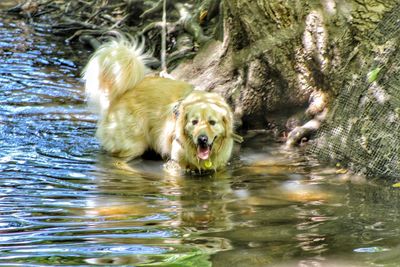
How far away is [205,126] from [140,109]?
107cm

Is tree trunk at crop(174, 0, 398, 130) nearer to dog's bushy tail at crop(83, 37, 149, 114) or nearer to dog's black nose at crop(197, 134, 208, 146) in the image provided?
dog's bushy tail at crop(83, 37, 149, 114)

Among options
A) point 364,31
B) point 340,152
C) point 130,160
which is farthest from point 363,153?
point 130,160

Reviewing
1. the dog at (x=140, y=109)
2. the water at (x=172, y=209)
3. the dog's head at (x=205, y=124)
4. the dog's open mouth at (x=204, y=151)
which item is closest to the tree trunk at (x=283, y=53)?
the water at (x=172, y=209)

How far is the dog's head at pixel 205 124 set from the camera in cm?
714

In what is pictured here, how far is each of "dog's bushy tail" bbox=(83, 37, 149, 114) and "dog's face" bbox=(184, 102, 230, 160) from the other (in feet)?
3.49

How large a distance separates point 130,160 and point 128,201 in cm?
190

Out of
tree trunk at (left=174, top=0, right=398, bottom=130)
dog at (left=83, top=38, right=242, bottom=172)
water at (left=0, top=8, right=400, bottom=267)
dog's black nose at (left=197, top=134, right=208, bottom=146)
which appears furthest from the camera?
tree trunk at (left=174, top=0, right=398, bottom=130)

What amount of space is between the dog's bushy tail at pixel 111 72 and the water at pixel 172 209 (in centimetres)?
59

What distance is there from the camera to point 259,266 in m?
4.17

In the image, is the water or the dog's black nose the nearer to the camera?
the water

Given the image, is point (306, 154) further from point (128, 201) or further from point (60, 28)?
point (60, 28)

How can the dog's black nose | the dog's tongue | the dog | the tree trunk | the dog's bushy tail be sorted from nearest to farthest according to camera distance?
the dog's black nose
the dog's tongue
the dog
the tree trunk
the dog's bushy tail

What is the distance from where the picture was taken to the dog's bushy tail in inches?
309

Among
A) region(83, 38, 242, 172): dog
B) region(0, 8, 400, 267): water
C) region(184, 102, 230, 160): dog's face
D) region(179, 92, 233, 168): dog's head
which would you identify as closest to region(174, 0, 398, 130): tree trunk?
region(0, 8, 400, 267): water
